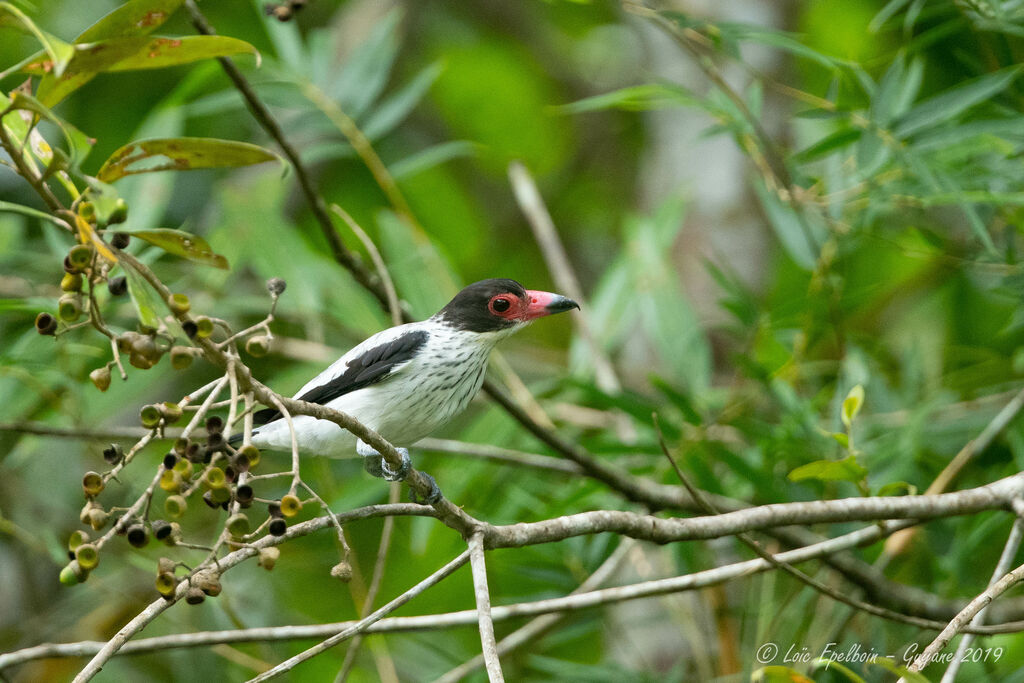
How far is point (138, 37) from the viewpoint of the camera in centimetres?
162

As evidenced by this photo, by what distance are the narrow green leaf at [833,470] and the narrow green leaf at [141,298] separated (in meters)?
1.50

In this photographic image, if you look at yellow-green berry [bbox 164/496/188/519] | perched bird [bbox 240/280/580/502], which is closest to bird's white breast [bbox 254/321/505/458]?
perched bird [bbox 240/280/580/502]

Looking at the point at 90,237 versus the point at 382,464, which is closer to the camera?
the point at 90,237

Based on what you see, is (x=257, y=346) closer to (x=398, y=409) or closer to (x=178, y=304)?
(x=178, y=304)

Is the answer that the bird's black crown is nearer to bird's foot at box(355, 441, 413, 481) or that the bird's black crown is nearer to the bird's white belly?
the bird's white belly

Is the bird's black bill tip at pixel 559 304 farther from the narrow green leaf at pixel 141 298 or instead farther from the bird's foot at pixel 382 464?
the narrow green leaf at pixel 141 298

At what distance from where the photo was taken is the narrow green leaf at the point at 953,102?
2906 millimetres

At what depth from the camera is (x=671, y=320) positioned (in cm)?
446

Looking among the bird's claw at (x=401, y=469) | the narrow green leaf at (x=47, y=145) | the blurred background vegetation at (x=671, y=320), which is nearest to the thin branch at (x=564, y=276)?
the blurred background vegetation at (x=671, y=320)

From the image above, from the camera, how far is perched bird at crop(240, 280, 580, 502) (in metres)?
2.98

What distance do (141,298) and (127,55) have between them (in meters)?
0.44

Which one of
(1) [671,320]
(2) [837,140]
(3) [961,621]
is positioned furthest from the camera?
(1) [671,320]

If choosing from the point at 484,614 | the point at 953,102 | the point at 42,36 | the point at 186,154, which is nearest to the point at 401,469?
the point at 484,614

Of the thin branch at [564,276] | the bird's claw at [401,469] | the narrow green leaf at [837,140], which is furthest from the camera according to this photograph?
the thin branch at [564,276]
